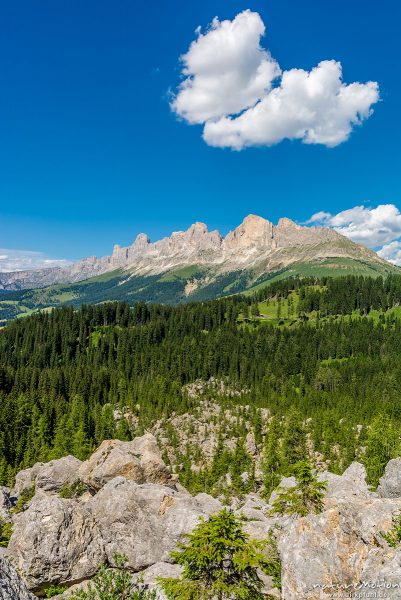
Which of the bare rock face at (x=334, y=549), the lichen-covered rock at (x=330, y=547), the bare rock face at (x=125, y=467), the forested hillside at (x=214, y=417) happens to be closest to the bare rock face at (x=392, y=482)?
the forested hillside at (x=214, y=417)

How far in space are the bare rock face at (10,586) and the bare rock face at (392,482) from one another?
51.9m

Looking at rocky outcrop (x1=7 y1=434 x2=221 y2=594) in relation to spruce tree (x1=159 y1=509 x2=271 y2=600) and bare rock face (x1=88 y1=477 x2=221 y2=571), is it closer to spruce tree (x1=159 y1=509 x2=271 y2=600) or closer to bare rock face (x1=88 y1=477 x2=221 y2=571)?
bare rock face (x1=88 y1=477 x2=221 y2=571)

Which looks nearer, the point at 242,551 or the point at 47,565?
the point at 242,551

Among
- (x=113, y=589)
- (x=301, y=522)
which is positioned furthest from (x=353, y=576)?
(x=113, y=589)

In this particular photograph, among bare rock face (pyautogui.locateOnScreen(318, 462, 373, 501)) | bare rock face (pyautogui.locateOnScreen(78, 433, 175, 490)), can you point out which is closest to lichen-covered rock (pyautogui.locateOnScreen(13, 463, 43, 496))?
bare rock face (pyautogui.locateOnScreen(78, 433, 175, 490))

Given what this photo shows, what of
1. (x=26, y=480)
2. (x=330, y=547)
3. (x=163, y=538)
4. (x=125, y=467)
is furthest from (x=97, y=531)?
(x=26, y=480)

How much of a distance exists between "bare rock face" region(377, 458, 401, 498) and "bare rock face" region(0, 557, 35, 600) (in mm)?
51940

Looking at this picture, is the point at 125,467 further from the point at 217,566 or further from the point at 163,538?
the point at 217,566

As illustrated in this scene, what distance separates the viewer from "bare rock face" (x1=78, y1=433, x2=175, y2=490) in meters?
59.3

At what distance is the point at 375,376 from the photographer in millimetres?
188000

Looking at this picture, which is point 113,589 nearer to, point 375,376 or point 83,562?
point 83,562

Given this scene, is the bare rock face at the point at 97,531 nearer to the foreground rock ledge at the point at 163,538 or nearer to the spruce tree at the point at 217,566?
the foreground rock ledge at the point at 163,538

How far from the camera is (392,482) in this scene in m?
54.2

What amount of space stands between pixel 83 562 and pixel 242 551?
59.8 ft
